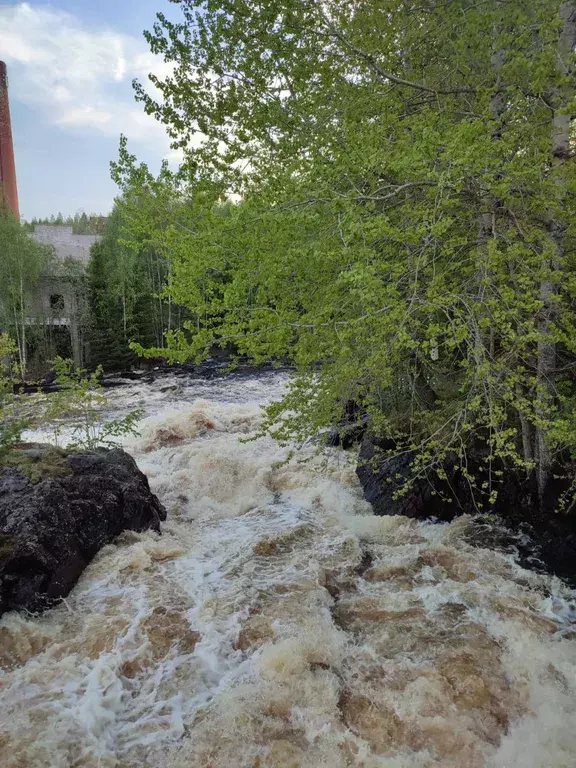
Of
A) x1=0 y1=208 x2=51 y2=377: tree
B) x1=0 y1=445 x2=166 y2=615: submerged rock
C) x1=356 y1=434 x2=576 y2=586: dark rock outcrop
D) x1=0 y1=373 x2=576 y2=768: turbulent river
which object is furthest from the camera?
x1=0 y1=208 x2=51 y2=377: tree

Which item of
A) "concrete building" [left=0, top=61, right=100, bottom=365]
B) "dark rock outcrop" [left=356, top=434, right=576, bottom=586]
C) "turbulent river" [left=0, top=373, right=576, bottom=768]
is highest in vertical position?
"concrete building" [left=0, top=61, right=100, bottom=365]

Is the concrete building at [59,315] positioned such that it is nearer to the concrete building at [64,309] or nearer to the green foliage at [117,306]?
the concrete building at [64,309]

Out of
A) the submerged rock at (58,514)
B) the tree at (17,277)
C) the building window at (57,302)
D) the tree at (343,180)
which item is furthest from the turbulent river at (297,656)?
the building window at (57,302)

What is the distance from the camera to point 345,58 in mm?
5512

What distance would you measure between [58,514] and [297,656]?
3591mm

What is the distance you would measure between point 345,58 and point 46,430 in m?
11.4

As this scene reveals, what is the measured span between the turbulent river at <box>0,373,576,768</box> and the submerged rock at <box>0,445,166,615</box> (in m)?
0.23

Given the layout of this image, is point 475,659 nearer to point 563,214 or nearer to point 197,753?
point 197,753

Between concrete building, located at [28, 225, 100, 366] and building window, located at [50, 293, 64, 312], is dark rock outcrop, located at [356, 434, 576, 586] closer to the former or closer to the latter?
concrete building, located at [28, 225, 100, 366]

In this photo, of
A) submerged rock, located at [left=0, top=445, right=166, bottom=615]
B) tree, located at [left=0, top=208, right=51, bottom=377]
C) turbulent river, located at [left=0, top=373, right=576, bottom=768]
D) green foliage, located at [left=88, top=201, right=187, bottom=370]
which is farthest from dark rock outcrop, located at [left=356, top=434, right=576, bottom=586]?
tree, located at [left=0, top=208, right=51, bottom=377]

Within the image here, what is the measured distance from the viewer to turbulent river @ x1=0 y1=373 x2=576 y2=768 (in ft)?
12.0

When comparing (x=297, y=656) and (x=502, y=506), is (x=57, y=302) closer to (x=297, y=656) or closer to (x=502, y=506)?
(x=502, y=506)

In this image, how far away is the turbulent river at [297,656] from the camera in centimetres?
365

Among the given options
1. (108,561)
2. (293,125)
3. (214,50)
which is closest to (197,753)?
(108,561)
